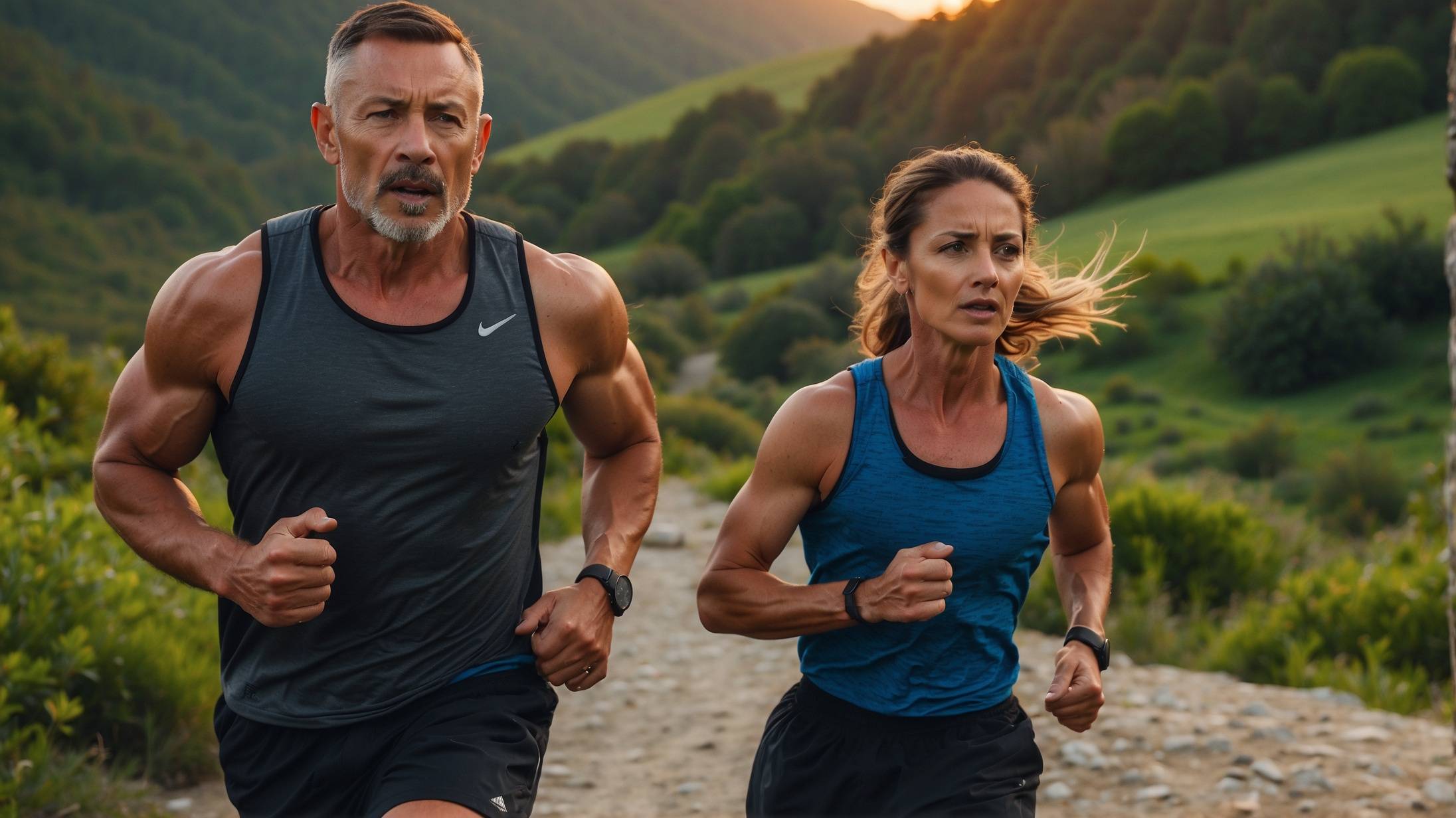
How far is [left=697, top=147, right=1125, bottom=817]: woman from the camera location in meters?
3.14

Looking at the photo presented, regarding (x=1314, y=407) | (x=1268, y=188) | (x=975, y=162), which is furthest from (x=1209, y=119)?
(x=975, y=162)

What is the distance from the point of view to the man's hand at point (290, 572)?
2.76 metres

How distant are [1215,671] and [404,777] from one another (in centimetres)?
630

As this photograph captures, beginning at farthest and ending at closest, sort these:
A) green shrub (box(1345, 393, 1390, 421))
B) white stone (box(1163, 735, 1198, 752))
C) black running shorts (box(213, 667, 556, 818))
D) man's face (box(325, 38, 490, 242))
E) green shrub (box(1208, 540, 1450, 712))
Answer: green shrub (box(1345, 393, 1390, 421)), green shrub (box(1208, 540, 1450, 712)), white stone (box(1163, 735, 1198, 752)), man's face (box(325, 38, 490, 242)), black running shorts (box(213, 667, 556, 818))

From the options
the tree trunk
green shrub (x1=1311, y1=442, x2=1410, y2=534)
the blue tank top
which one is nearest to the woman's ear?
the blue tank top

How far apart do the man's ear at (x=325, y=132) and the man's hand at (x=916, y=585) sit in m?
1.56

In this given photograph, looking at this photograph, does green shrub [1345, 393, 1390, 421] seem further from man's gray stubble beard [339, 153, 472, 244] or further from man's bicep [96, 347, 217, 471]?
man's bicep [96, 347, 217, 471]

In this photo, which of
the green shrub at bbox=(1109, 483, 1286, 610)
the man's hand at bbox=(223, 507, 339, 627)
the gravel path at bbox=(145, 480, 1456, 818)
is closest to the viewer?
the man's hand at bbox=(223, 507, 339, 627)

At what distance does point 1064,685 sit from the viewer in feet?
10.3

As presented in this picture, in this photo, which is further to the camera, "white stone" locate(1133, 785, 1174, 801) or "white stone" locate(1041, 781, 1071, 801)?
"white stone" locate(1041, 781, 1071, 801)

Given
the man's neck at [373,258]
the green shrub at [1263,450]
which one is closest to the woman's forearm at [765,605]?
the man's neck at [373,258]

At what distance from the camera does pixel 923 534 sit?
3.13 m

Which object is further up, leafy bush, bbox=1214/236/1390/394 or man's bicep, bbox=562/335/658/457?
leafy bush, bbox=1214/236/1390/394

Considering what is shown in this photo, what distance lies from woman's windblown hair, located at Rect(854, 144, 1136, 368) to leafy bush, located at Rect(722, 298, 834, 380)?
47962 millimetres
